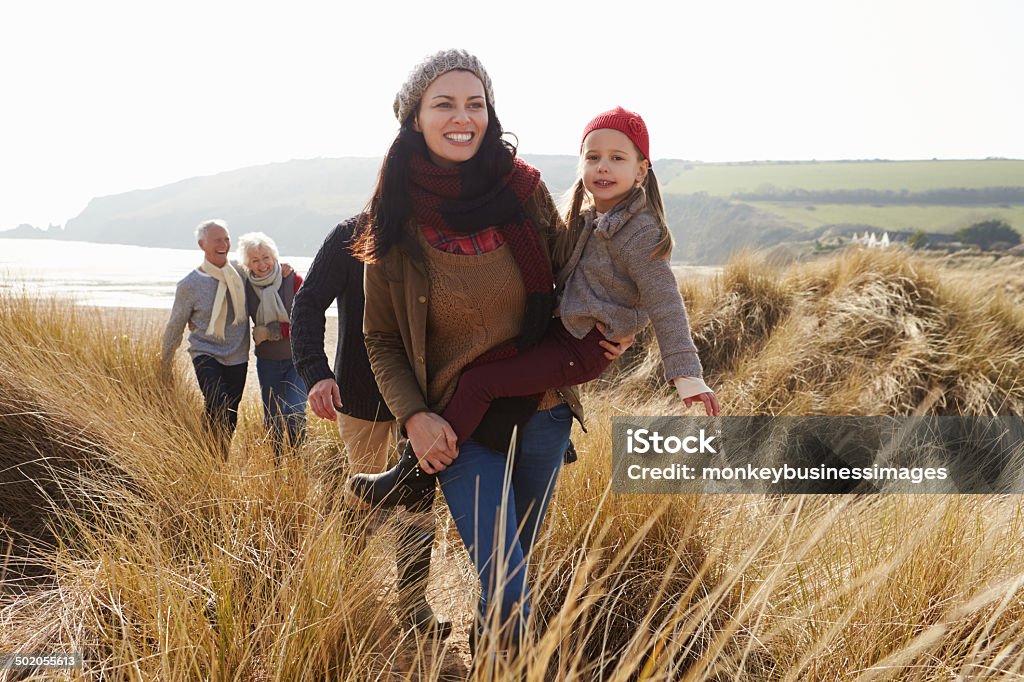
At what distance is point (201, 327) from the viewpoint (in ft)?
16.3

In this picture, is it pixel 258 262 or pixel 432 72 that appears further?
pixel 258 262

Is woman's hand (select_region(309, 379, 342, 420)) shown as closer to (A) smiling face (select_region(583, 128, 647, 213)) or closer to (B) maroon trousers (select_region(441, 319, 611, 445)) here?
(B) maroon trousers (select_region(441, 319, 611, 445))

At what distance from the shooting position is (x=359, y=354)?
2938 millimetres

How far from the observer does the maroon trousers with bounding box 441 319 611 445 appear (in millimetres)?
2049

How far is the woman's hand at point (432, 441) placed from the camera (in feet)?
6.62

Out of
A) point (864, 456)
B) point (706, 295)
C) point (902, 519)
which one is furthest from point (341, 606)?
point (706, 295)

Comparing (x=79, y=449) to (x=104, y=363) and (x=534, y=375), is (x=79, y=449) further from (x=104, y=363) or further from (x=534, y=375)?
(x=534, y=375)

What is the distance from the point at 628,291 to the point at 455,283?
0.51 metres

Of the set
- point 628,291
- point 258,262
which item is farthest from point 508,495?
point 258,262

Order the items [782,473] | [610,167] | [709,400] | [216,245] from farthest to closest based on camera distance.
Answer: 1. [216,245]
2. [782,473]
3. [610,167]
4. [709,400]

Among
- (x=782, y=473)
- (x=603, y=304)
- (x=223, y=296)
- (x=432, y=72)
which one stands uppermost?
(x=432, y=72)

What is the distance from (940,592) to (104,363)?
4.77 metres

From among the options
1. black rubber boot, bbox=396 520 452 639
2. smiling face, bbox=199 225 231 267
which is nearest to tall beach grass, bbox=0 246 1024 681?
black rubber boot, bbox=396 520 452 639

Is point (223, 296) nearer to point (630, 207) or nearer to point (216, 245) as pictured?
point (216, 245)
